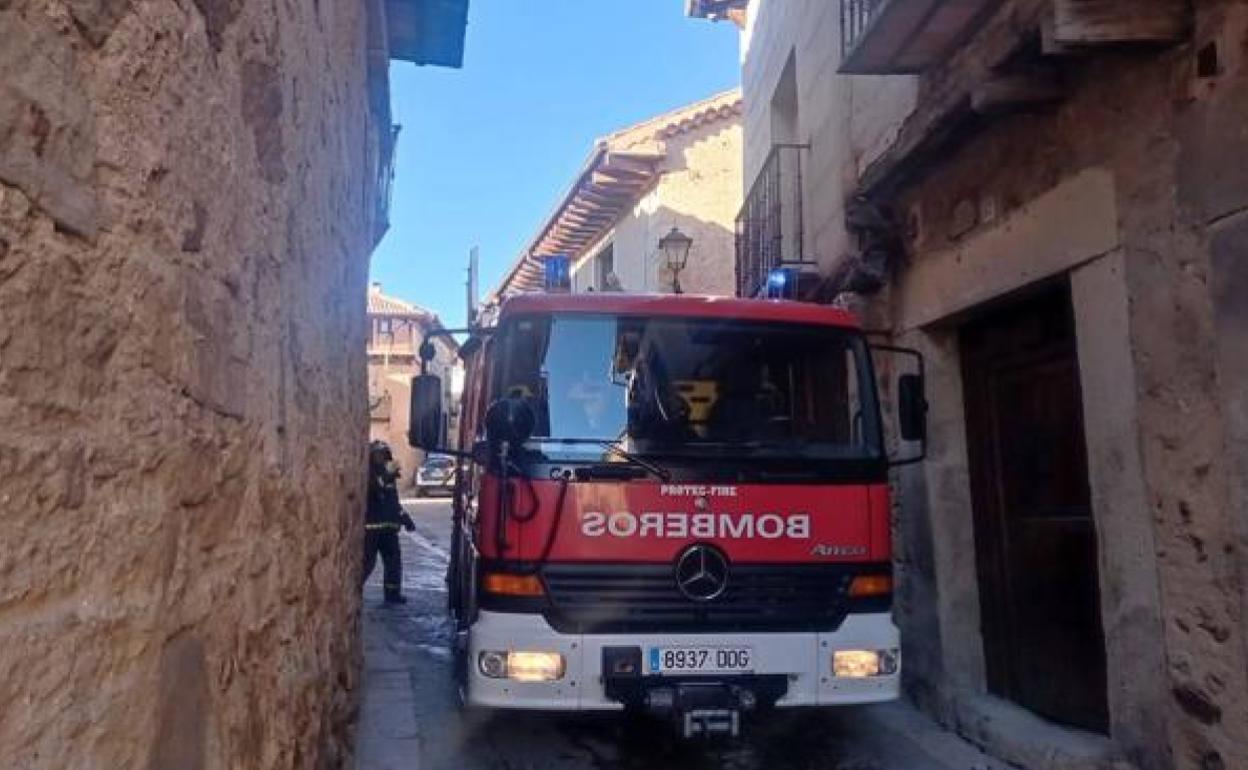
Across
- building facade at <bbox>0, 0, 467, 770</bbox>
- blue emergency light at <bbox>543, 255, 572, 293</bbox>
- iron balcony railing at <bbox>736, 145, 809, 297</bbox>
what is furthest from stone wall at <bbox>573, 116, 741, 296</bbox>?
building facade at <bbox>0, 0, 467, 770</bbox>

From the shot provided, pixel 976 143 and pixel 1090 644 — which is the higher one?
pixel 976 143

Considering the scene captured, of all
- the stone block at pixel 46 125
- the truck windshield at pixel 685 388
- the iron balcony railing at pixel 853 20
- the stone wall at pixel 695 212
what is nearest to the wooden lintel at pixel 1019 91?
the iron balcony railing at pixel 853 20

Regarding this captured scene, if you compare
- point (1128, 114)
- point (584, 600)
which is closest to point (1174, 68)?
point (1128, 114)

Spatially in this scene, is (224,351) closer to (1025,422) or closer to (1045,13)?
(1045,13)

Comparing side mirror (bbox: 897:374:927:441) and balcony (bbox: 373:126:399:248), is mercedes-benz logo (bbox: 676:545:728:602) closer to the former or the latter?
side mirror (bbox: 897:374:927:441)

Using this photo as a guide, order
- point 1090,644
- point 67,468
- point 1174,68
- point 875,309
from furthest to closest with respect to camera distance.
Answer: point 875,309 < point 1090,644 < point 1174,68 < point 67,468

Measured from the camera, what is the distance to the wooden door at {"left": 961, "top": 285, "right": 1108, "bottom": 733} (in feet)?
15.8

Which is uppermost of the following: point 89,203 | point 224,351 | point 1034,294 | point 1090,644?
point 1034,294

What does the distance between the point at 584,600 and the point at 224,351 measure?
250 cm

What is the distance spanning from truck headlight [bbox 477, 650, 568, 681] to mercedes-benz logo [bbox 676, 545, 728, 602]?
61cm

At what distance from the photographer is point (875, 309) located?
665 cm

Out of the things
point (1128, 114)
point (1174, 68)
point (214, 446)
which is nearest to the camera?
point (214, 446)

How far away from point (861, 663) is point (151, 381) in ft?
11.6

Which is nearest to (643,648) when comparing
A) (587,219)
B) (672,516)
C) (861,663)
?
(672,516)
